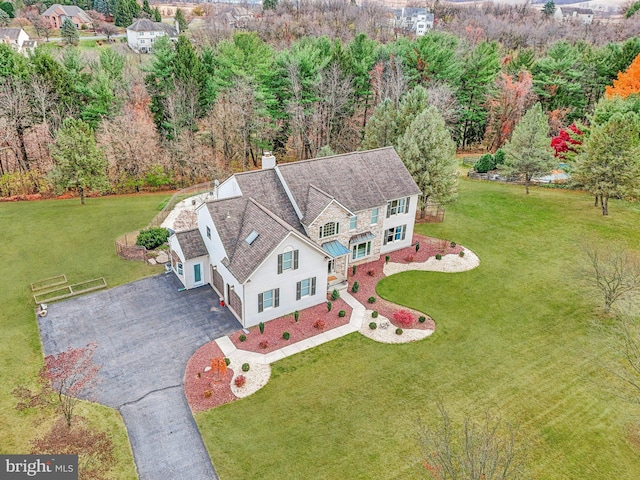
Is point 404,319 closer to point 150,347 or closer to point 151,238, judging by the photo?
point 150,347

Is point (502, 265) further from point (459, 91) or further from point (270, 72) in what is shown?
point (459, 91)

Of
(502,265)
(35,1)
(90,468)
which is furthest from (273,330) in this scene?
(35,1)

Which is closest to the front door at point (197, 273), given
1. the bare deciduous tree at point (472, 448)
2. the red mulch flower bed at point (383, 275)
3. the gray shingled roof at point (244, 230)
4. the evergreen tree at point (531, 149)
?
the gray shingled roof at point (244, 230)

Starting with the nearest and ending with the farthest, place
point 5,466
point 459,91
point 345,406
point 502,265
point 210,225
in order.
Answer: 1. point 5,466
2. point 345,406
3. point 210,225
4. point 502,265
5. point 459,91

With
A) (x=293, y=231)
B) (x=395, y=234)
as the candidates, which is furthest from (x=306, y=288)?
(x=395, y=234)

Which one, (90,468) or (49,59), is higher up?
(49,59)

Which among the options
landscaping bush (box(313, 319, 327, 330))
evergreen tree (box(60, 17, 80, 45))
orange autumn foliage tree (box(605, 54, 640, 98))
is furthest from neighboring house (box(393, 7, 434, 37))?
landscaping bush (box(313, 319, 327, 330))
